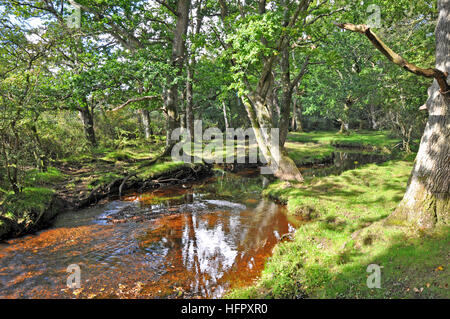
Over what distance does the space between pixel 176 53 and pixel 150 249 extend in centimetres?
1057

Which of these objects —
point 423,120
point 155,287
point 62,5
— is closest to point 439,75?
point 155,287

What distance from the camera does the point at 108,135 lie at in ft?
63.7

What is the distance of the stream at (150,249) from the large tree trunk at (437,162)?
9.83ft

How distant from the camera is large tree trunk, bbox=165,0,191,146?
13078mm

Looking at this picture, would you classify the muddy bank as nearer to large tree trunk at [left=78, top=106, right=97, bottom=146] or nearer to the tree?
large tree trunk at [left=78, top=106, right=97, bottom=146]

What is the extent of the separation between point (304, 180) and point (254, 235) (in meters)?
5.36

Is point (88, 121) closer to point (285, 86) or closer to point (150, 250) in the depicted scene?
point (285, 86)

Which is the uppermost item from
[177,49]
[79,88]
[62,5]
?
[62,5]

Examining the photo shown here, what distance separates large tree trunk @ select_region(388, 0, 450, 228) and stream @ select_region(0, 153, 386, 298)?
9.83 ft

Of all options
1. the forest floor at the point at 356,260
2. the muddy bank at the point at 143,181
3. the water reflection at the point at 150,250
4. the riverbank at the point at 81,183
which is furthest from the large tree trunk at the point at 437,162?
the muddy bank at the point at 143,181

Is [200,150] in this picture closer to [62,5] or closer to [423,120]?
→ [62,5]

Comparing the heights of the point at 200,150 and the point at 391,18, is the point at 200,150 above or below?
below

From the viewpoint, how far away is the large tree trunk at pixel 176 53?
1308 centimetres

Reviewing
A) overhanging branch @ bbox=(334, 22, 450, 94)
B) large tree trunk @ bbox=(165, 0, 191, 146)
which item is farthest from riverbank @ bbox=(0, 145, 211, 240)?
overhanging branch @ bbox=(334, 22, 450, 94)
